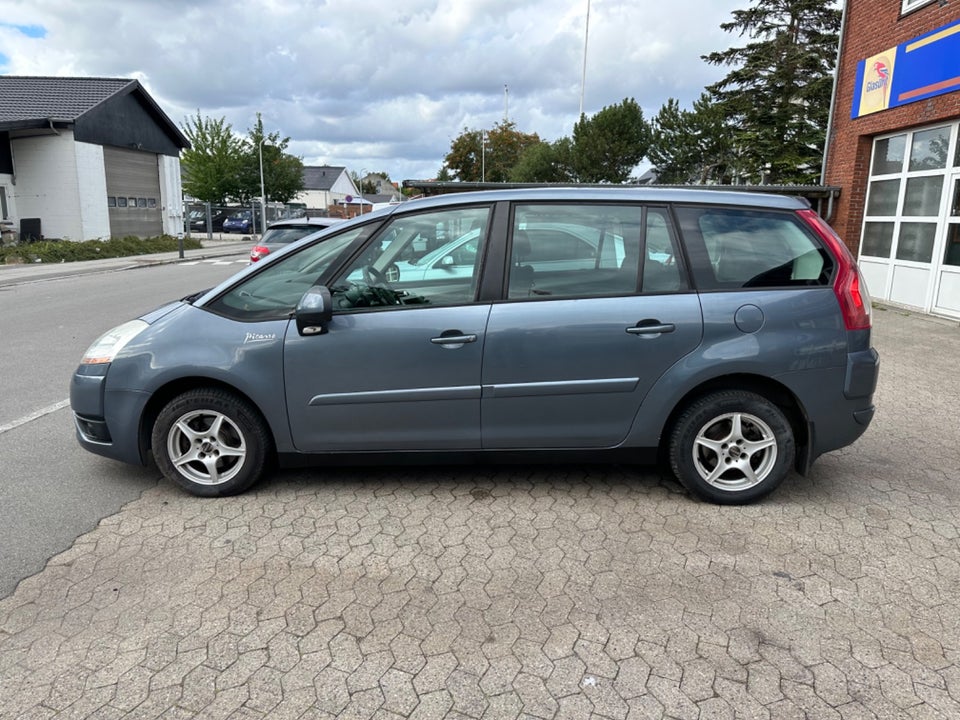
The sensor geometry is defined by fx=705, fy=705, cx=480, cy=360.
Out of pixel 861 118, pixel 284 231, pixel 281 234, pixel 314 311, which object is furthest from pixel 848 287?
pixel 281 234

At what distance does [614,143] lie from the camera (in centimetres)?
4691

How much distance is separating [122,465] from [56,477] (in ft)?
1.20

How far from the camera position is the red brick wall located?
10445 millimetres

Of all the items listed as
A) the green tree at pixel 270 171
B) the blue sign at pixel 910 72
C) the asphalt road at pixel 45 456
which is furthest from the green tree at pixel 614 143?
the asphalt road at pixel 45 456

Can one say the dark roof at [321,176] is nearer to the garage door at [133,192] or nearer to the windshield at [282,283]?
the garage door at [133,192]

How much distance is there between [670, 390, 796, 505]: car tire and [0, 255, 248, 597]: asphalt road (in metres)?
3.14

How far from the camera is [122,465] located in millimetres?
4512

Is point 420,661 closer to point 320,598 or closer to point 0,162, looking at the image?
point 320,598

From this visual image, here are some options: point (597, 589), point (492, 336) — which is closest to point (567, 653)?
point (597, 589)

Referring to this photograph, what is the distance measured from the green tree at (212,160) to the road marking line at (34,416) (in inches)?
1542

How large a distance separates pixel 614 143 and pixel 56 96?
3219 cm

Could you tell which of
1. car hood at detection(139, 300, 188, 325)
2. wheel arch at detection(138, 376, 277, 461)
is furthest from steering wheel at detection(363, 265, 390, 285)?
car hood at detection(139, 300, 188, 325)

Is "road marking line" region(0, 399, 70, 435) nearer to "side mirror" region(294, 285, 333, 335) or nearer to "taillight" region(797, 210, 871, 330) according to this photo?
"side mirror" region(294, 285, 333, 335)

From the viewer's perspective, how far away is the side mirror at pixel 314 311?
363 cm
